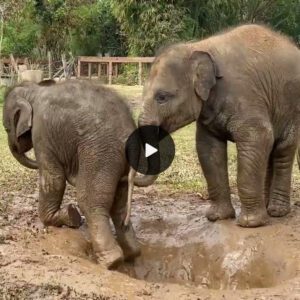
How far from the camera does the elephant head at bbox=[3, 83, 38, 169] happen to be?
20.0 ft

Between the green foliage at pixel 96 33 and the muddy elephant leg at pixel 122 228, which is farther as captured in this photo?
the green foliage at pixel 96 33

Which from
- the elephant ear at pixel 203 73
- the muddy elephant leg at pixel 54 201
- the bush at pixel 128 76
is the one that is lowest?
the bush at pixel 128 76

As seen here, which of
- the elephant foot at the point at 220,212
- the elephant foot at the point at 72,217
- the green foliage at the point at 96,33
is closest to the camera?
the elephant foot at the point at 72,217

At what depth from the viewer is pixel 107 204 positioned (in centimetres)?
567

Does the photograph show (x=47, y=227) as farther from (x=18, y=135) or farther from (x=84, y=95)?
(x=84, y=95)

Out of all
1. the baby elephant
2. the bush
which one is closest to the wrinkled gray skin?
the baby elephant

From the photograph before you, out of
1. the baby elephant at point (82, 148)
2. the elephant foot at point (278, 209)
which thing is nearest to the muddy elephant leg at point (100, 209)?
the baby elephant at point (82, 148)

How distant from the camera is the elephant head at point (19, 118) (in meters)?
6.09

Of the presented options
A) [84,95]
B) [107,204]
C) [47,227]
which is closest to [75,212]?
[47,227]

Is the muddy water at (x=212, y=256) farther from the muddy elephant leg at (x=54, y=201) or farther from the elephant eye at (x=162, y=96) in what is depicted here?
the elephant eye at (x=162, y=96)

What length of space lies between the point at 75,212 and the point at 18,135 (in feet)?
2.88

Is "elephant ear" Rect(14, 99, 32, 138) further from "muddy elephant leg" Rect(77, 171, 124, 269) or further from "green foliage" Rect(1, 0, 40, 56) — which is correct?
"green foliage" Rect(1, 0, 40, 56)
